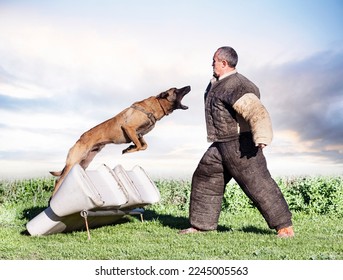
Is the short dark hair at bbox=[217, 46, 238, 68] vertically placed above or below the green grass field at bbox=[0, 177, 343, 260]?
above

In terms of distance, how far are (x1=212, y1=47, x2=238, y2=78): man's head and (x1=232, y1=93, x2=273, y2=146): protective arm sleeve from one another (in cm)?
40

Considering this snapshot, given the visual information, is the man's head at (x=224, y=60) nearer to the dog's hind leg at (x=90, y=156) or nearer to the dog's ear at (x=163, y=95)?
the dog's ear at (x=163, y=95)

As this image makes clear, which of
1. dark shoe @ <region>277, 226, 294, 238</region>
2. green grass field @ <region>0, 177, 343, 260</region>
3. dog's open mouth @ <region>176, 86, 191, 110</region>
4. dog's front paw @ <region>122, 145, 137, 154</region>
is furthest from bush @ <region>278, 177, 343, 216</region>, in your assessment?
dark shoe @ <region>277, 226, 294, 238</region>

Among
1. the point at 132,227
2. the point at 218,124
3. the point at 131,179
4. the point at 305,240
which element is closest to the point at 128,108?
the point at 131,179

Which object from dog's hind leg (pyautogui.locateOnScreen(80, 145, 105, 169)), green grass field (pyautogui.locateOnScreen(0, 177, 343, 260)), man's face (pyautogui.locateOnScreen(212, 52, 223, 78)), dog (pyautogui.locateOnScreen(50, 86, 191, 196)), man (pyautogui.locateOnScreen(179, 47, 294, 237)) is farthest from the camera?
dog's hind leg (pyautogui.locateOnScreen(80, 145, 105, 169))

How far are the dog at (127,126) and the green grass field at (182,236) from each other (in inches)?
40.8

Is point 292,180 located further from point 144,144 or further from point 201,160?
point 201,160

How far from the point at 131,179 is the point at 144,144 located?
638 millimetres

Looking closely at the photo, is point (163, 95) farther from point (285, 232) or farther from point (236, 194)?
point (285, 232)

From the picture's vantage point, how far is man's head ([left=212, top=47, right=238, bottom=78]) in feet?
20.2

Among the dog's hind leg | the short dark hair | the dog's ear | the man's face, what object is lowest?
the dog's hind leg

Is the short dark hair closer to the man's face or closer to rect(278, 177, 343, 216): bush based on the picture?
the man's face

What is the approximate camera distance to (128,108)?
26.9 feet

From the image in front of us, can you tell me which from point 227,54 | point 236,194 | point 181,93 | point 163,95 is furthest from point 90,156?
point 227,54
